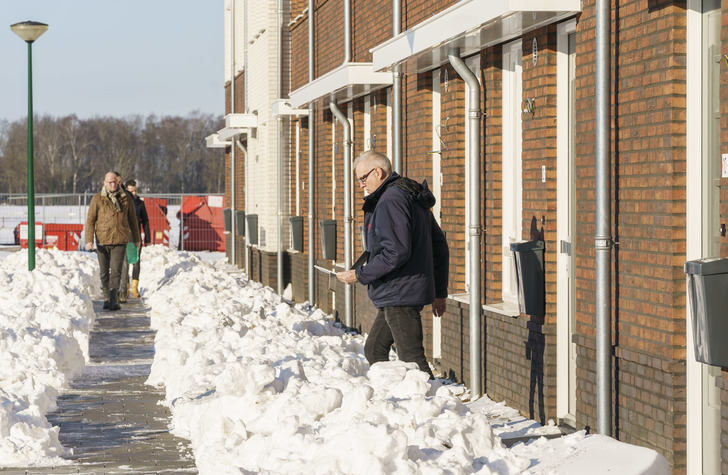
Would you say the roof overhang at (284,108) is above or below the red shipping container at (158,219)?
above

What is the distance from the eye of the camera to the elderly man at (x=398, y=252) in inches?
292

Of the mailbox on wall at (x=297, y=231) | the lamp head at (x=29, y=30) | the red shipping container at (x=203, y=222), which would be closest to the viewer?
the mailbox on wall at (x=297, y=231)

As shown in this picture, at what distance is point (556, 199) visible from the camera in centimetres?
865

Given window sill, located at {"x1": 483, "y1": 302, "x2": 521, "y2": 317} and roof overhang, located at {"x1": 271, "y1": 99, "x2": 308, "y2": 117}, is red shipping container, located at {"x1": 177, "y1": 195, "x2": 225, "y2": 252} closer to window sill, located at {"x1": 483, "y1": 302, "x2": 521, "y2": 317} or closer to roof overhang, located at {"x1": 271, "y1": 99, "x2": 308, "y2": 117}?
roof overhang, located at {"x1": 271, "y1": 99, "x2": 308, "y2": 117}

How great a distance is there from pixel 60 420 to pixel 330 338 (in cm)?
300

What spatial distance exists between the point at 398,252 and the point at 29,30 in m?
14.2

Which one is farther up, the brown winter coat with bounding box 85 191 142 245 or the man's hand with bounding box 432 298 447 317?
the brown winter coat with bounding box 85 191 142 245

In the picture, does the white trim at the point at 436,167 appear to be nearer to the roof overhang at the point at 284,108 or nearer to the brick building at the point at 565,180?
the brick building at the point at 565,180

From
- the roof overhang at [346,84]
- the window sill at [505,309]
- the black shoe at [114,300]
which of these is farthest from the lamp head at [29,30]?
the window sill at [505,309]

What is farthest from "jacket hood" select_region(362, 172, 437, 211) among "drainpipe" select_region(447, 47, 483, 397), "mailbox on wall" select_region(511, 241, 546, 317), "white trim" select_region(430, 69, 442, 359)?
"white trim" select_region(430, 69, 442, 359)

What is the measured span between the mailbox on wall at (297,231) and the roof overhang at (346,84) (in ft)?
12.3

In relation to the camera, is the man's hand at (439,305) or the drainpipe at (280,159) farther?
the drainpipe at (280,159)

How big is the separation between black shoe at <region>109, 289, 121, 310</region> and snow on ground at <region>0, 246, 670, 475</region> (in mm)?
3815

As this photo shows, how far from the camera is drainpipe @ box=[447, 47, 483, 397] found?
9.59m
